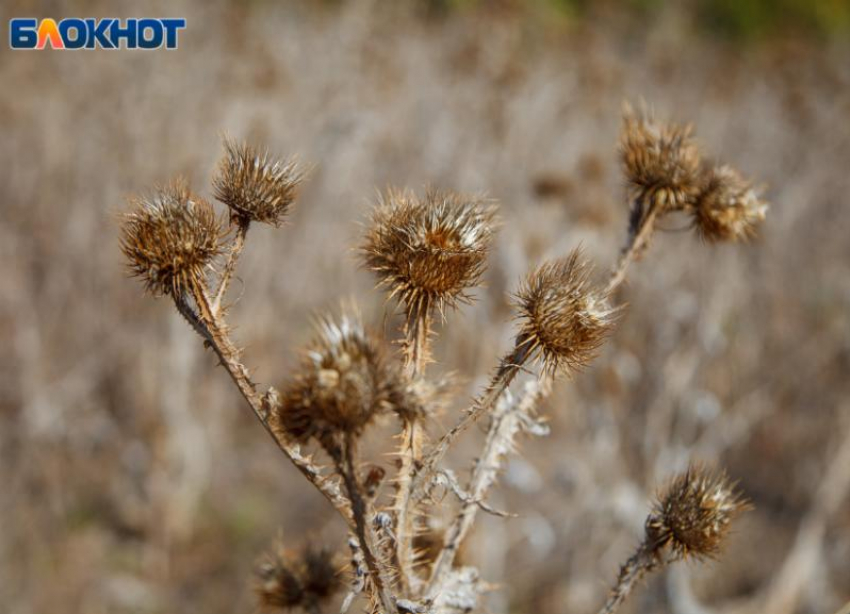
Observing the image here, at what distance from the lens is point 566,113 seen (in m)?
7.35

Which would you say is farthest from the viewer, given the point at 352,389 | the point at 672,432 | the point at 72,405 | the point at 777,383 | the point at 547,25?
the point at 547,25

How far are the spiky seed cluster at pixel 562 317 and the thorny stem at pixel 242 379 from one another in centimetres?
36

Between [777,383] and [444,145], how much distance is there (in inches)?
130

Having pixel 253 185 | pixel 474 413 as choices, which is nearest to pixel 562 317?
pixel 474 413

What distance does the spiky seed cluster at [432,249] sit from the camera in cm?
116

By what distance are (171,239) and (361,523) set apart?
0.49 m

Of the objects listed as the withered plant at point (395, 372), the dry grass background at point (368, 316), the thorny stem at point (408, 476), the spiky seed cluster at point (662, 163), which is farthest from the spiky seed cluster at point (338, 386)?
the dry grass background at point (368, 316)

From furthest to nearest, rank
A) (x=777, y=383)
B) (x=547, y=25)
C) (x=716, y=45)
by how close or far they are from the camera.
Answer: (x=716, y=45) → (x=547, y=25) → (x=777, y=383)

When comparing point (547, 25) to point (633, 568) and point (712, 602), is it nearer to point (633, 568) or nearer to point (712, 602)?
point (712, 602)

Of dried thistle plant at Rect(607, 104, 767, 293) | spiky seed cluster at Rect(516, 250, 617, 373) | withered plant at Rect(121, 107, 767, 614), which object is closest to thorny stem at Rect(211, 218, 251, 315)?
withered plant at Rect(121, 107, 767, 614)

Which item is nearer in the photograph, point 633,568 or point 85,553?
point 633,568

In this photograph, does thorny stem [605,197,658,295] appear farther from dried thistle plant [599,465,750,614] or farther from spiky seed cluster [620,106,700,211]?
dried thistle plant [599,465,750,614]

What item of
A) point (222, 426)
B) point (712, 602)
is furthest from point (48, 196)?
point (712, 602)

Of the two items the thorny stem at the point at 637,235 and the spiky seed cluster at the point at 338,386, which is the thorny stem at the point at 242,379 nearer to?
the spiky seed cluster at the point at 338,386
